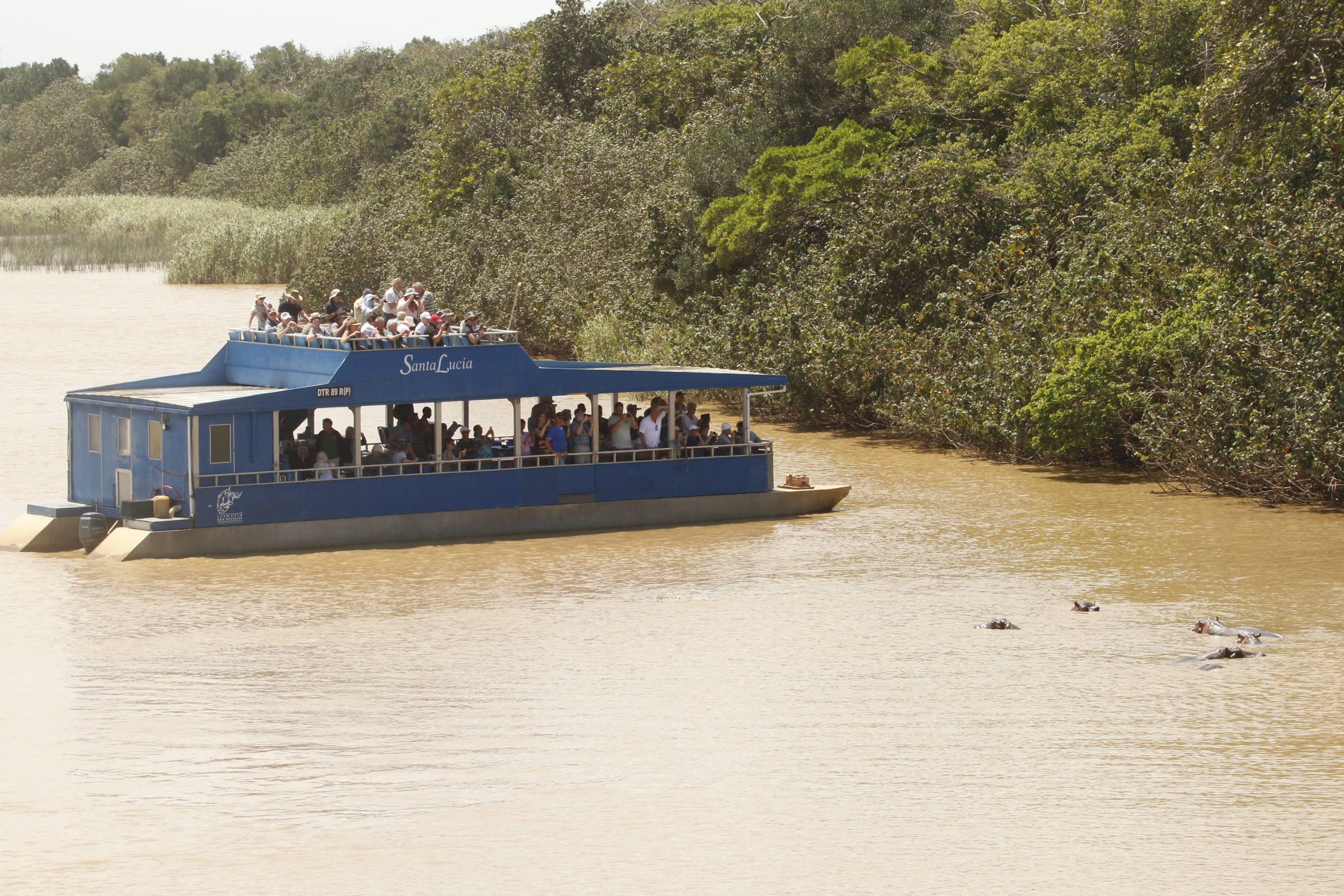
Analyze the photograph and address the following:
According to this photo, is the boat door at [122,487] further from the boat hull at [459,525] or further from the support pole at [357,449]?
the support pole at [357,449]

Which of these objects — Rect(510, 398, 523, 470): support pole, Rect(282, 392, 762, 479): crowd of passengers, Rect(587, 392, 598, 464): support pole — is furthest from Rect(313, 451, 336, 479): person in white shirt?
Rect(587, 392, 598, 464): support pole

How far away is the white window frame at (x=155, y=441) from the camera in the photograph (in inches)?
811

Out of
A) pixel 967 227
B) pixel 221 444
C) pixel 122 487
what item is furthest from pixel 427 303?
pixel 967 227

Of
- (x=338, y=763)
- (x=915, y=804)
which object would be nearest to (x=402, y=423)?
(x=338, y=763)

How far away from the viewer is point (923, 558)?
20.6 meters

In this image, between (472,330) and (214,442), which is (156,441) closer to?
(214,442)

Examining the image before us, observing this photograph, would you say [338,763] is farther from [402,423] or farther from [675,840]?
[402,423]

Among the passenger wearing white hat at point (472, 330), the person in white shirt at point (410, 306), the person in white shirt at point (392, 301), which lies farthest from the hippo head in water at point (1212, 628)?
the person in white shirt at point (392, 301)

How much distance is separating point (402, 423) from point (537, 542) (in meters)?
2.50

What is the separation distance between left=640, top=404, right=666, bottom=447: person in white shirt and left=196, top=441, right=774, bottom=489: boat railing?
0.15 metres

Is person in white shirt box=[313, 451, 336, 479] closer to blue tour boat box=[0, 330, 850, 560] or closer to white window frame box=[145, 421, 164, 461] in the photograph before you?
blue tour boat box=[0, 330, 850, 560]

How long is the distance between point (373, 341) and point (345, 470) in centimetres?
171

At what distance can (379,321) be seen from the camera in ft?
72.1

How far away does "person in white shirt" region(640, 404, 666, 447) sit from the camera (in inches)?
913
